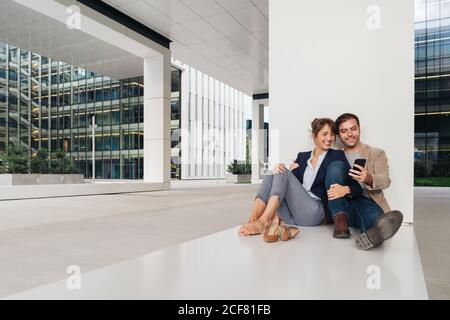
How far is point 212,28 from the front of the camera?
11.0 m

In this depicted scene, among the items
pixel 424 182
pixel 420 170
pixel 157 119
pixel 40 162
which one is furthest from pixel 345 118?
pixel 420 170

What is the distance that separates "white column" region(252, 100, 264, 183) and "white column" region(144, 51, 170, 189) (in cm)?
1014

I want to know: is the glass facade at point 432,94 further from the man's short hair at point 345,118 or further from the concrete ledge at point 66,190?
the man's short hair at point 345,118

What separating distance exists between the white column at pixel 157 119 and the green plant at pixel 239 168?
1043 centimetres

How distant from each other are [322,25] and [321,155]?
190 cm

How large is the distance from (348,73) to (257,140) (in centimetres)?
1774

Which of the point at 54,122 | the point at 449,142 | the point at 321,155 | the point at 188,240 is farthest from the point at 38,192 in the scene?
the point at 449,142

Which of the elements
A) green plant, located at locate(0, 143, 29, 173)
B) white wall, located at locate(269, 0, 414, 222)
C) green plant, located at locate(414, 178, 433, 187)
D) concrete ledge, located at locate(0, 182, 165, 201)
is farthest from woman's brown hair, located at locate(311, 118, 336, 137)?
green plant, located at locate(414, 178, 433, 187)

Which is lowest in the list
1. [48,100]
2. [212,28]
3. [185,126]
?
[48,100]

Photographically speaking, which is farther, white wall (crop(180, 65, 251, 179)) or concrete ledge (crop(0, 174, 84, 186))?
white wall (crop(180, 65, 251, 179))

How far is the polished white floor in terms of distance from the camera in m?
1.84

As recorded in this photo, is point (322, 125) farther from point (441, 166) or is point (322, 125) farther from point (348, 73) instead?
point (441, 166)

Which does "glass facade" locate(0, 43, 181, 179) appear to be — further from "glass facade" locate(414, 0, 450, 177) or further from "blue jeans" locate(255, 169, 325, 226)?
"glass facade" locate(414, 0, 450, 177)
